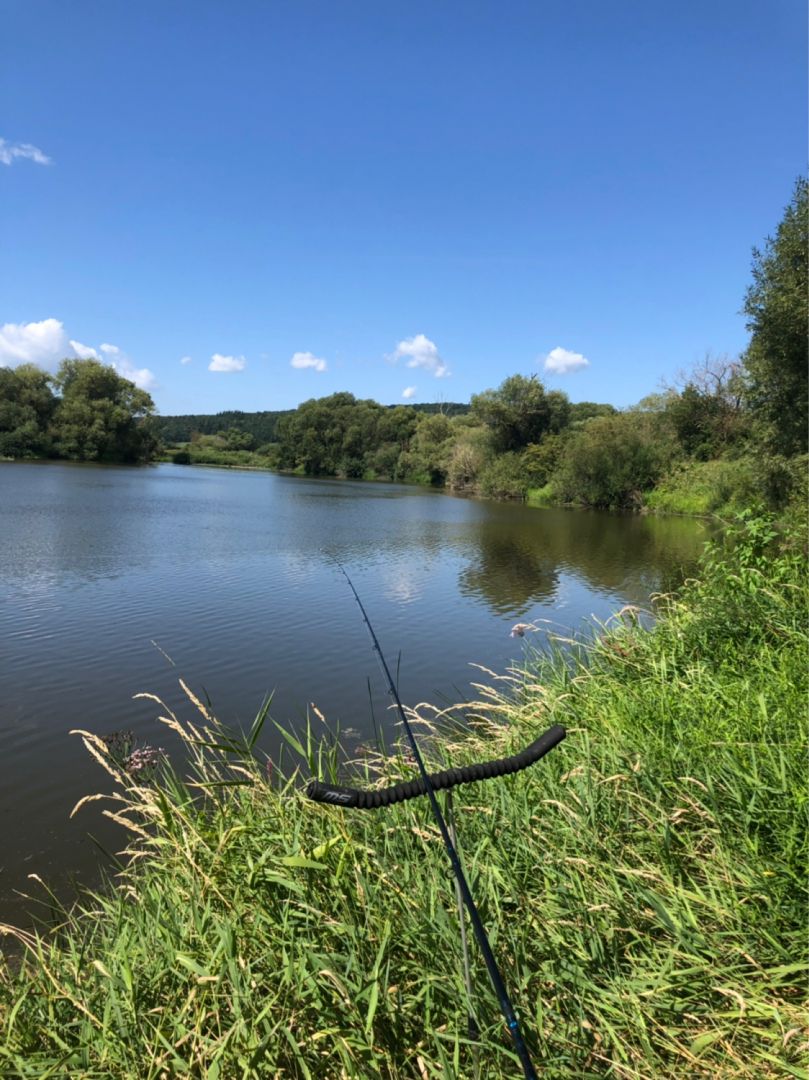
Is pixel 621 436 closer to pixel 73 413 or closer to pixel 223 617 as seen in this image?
pixel 223 617

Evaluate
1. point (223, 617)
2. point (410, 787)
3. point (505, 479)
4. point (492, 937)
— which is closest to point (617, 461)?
point (505, 479)

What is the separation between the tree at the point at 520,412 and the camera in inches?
2488

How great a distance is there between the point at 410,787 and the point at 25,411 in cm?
7992

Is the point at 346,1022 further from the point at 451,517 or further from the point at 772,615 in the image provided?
the point at 451,517

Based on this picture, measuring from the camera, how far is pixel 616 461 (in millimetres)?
50781

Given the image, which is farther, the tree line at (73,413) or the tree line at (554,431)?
the tree line at (73,413)

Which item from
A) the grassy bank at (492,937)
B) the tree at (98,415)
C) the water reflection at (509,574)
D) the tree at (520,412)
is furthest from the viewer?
the tree at (98,415)

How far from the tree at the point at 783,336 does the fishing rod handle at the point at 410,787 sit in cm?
2049

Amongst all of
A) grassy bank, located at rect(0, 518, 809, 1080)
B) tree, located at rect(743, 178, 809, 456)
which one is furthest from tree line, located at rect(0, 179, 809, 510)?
grassy bank, located at rect(0, 518, 809, 1080)

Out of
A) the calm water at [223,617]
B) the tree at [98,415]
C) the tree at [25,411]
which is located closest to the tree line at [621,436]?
the calm water at [223,617]

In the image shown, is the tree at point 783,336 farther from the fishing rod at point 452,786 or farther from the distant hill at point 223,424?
the distant hill at point 223,424

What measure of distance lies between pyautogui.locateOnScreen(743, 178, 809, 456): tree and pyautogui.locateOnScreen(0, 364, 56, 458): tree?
7024cm

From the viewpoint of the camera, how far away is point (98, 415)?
73000 mm

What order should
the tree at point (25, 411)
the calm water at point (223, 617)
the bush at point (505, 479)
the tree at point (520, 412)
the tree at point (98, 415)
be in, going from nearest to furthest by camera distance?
the calm water at point (223, 617)
the bush at point (505, 479)
the tree at point (520, 412)
the tree at point (25, 411)
the tree at point (98, 415)
